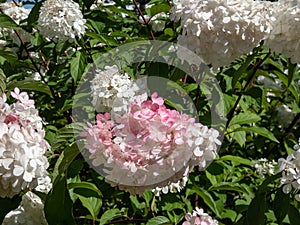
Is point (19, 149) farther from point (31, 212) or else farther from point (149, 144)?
point (31, 212)

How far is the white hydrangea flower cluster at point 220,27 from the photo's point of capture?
1.55 meters

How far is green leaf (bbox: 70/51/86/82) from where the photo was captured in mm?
1920

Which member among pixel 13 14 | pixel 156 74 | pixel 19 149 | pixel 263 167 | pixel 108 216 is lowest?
pixel 263 167

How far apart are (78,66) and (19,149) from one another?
90cm

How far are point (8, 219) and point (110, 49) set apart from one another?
2.55 ft

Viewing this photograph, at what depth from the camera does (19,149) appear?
3.55 feet

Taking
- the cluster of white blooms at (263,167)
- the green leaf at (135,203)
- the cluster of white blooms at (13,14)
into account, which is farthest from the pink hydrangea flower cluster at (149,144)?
the cluster of white blooms at (13,14)

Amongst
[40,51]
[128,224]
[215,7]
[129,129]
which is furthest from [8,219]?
[40,51]

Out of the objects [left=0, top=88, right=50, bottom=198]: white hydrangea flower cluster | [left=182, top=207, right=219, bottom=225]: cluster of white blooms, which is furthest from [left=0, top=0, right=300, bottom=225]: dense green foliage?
[left=0, top=88, right=50, bottom=198]: white hydrangea flower cluster

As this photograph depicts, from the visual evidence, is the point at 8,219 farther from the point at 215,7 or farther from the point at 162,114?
the point at 215,7

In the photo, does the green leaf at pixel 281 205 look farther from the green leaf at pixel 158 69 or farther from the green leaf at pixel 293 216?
the green leaf at pixel 158 69

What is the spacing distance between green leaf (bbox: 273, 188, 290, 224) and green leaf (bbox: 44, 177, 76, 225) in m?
0.54

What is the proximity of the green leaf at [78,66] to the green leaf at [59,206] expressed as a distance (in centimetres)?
73

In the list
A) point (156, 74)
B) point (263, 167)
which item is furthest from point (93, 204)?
point (263, 167)
